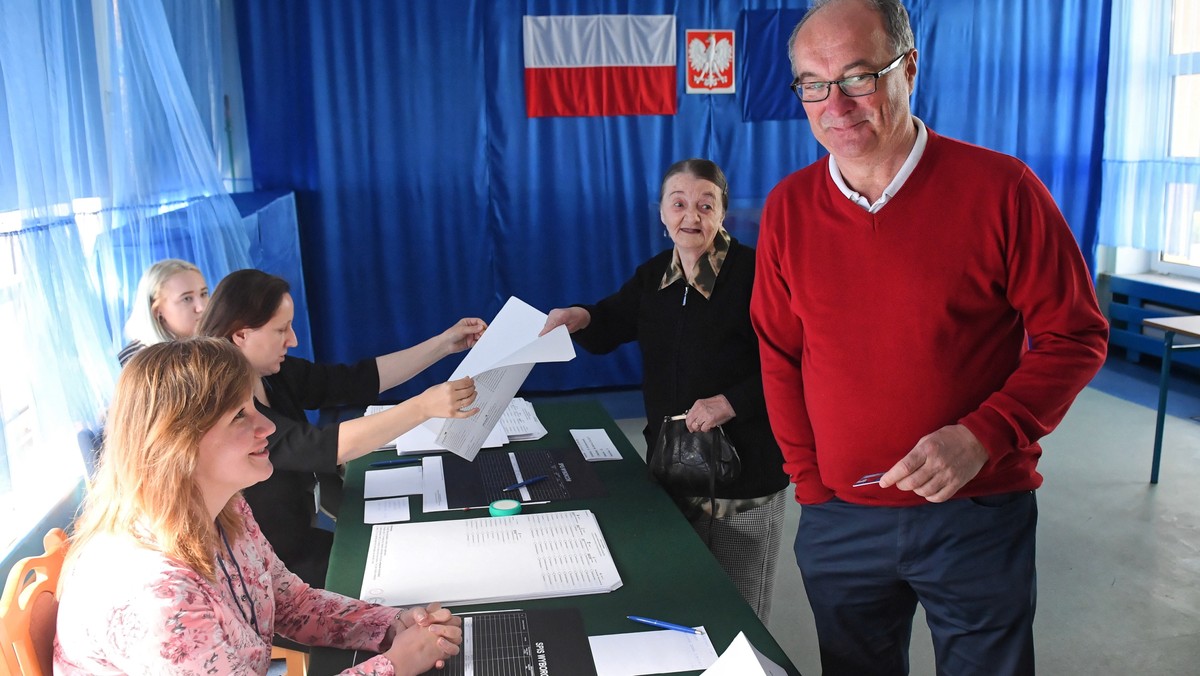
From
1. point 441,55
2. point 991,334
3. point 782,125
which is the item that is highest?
point 441,55

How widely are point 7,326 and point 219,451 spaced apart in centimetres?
89

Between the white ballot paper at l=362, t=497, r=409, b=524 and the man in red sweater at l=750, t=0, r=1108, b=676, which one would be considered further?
the white ballot paper at l=362, t=497, r=409, b=524

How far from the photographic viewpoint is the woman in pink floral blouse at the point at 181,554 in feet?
4.07

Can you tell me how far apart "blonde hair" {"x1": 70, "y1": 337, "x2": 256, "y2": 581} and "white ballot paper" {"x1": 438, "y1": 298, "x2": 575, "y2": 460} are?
617 mm

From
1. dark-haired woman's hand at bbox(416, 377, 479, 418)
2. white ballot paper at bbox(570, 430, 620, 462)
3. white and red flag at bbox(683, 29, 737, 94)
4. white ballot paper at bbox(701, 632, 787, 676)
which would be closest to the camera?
white ballot paper at bbox(701, 632, 787, 676)

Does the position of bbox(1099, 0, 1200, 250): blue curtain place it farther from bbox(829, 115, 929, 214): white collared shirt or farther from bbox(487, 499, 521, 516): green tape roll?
bbox(487, 499, 521, 516): green tape roll

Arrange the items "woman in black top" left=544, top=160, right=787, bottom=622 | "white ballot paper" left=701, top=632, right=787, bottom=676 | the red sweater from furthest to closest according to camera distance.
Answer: "woman in black top" left=544, top=160, right=787, bottom=622 < the red sweater < "white ballot paper" left=701, top=632, right=787, bottom=676

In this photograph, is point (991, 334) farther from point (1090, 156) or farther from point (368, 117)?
point (1090, 156)

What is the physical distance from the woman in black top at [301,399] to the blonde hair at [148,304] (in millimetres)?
416

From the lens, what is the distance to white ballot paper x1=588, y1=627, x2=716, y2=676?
136cm

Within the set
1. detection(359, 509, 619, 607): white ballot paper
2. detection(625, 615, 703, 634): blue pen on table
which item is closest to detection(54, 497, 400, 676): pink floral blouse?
detection(359, 509, 619, 607): white ballot paper

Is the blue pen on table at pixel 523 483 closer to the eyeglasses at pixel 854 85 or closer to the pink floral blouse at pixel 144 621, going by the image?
the pink floral blouse at pixel 144 621

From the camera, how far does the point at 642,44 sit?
218 inches

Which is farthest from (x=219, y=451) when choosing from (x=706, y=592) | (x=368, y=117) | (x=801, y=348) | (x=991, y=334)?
(x=368, y=117)
